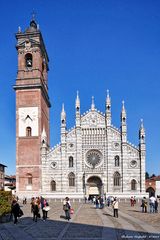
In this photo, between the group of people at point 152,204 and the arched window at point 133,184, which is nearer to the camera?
the group of people at point 152,204

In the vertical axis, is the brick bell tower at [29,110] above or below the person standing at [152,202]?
above

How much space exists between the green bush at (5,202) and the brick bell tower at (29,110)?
36744 mm

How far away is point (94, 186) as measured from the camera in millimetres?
65812

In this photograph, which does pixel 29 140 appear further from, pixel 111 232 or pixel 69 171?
pixel 111 232

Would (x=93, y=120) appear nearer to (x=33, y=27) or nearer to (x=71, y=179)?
(x=71, y=179)

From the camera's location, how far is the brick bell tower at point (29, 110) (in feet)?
210

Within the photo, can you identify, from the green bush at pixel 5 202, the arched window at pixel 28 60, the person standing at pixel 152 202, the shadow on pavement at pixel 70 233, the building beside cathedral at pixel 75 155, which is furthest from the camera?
the arched window at pixel 28 60

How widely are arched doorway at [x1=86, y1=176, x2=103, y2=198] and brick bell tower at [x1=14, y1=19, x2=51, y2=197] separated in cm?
860

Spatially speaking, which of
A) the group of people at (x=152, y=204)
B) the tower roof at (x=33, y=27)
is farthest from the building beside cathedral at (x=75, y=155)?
the group of people at (x=152, y=204)

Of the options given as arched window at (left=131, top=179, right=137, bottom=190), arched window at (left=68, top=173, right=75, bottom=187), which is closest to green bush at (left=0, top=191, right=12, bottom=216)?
arched window at (left=68, top=173, right=75, bottom=187)

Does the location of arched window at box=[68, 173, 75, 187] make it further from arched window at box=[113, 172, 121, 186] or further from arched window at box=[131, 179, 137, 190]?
arched window at box=[131, 179, 137, 190]

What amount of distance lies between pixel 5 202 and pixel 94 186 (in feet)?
133

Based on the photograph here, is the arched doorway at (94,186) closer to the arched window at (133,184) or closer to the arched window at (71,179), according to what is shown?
the arched window at (71,179)

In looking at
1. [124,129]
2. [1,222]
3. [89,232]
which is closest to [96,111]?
[124,129]
